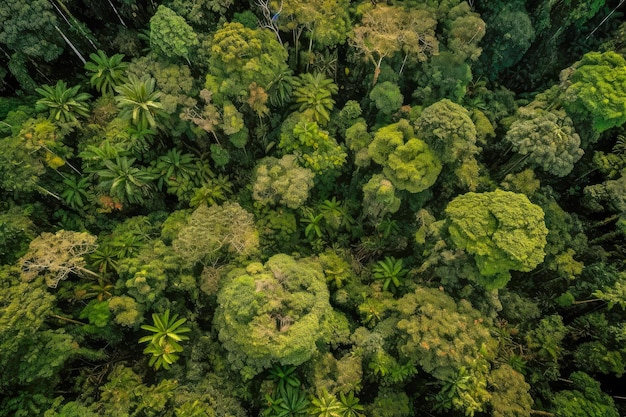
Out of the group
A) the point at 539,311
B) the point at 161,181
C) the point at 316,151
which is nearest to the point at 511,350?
the point at 539,311

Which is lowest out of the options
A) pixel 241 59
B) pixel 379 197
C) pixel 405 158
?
pixel 379 197

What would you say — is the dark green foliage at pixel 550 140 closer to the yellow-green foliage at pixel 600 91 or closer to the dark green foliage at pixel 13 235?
the yellow-green foliage at pixel 600 91

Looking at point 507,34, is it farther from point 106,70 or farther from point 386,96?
point 106,70

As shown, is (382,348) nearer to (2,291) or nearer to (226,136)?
(226,136)

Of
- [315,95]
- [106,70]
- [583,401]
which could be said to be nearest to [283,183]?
[315,95]

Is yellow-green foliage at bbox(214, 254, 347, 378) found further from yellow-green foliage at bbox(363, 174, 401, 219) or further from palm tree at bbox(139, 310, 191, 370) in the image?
yellow-green foliage at bbox(363, 174, 401, 219)

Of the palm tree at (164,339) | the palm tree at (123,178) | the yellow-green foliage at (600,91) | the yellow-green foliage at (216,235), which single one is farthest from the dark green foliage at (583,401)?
the palm tree at (123,178)
